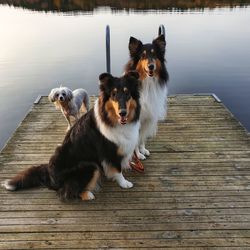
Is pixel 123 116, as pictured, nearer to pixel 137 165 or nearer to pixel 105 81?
pixel 105 81

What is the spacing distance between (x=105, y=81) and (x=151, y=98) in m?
1.07

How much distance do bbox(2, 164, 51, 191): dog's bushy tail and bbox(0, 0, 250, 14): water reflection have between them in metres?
21.3

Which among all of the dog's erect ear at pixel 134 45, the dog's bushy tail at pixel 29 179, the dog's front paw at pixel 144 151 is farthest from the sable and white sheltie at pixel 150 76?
the dog's bushy tail at pixel 29 179

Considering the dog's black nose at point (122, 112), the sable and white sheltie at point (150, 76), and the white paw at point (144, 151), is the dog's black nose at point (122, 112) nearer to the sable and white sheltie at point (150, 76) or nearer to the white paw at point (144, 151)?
the sable and white sheltie at point (150, 76)

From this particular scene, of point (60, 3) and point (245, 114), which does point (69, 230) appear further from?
point (60, 3)

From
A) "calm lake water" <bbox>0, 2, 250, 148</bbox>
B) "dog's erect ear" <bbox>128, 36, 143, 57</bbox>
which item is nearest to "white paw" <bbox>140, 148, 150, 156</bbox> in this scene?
"dog's erect ear" <bbox>128, 36, 143, 57</bbox>

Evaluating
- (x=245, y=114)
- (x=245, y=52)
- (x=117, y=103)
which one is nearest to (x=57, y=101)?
(x=117, y=103)

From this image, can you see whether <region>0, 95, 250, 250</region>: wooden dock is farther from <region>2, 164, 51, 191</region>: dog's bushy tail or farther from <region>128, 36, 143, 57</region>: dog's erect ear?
<region>128, 36, 143, 57</region>: dog's erect ear

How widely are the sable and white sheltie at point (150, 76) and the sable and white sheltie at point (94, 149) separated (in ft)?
1.92

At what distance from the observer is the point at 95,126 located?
12.7 ft

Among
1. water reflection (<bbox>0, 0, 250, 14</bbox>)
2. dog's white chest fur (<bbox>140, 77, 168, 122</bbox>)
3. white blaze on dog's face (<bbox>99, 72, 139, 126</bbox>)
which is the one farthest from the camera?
water reflection (<bbox>0, 0, 250, 14</bbox>)

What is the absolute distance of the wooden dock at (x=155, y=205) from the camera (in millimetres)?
3430

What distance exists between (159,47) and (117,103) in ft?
4.01

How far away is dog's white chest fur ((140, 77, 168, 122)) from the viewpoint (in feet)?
14.4
